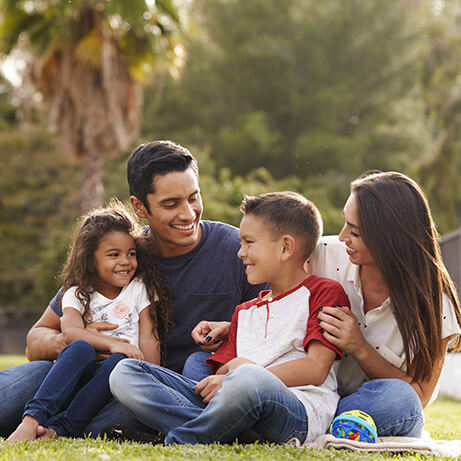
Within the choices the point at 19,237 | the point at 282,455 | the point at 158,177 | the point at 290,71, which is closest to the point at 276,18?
the point at 290,71

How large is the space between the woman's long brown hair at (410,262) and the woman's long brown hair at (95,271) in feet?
3.92

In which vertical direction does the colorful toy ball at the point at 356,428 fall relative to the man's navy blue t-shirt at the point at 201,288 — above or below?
below

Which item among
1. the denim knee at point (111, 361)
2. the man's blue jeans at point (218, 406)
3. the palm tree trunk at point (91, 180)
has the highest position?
the palm tree trunk at point (91, 180)

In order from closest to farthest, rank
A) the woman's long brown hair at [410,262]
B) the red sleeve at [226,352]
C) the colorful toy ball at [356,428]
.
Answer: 1. the colorful toy ball at [356,428]
2. the woman's long brown hair at [410,262]
3. the red sleeve at [226,352]

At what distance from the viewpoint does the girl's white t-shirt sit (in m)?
3.83

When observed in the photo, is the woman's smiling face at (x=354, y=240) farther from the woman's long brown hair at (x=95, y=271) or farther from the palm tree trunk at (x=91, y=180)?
the palm tree trunk at (x=91, y=180)

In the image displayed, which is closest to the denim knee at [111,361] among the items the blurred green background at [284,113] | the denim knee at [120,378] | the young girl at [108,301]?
the young girl at [108,301]

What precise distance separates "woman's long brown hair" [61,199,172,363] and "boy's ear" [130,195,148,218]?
7cm

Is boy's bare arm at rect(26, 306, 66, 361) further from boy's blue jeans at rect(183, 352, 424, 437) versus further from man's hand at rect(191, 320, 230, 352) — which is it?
boy's blue jeans at rect(183, 352, 424, 437)

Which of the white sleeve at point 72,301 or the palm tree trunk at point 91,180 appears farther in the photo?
the palm tree trunk at point 91,180

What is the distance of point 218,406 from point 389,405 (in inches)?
29.9

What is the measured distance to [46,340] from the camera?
3.88m

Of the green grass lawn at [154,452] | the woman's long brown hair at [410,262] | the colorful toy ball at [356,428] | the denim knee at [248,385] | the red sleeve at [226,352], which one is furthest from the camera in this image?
the red sleeve at [226,352]

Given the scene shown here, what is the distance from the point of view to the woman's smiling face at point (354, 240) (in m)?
3.39
